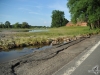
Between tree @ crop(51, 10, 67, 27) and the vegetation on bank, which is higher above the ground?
tree @ crop(51, 10, 67, 27)

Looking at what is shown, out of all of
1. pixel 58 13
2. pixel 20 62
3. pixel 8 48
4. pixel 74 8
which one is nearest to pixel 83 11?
pixel 74 8

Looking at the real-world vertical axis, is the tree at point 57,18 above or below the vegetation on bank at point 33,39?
above

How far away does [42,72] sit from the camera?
6289 millimetres

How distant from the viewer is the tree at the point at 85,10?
42156 millimetres

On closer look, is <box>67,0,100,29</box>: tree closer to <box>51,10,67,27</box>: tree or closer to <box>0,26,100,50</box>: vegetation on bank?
<box>0,26,100,50</box>: vegetation on bank

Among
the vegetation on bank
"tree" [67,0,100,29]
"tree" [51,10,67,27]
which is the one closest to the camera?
the vegetation on bank

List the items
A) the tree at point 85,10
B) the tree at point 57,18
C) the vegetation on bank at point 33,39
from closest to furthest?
the vegetation on bank at point 33,39, the tree at point 85,10, the tree at point 57,18

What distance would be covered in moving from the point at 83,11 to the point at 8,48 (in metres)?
32.7

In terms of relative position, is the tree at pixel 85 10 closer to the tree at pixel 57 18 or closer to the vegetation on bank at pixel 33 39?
the vegetation on bank at pixel 33 39

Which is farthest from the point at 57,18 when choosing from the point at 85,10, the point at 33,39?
the point at 33,39

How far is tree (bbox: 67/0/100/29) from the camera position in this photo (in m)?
→ 42.2

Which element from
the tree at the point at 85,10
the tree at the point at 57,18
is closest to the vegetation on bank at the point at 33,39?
the tree at the point at 85,10

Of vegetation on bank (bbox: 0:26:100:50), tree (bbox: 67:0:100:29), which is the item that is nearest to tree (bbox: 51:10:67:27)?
tree (bbox: 67:0:100:29)

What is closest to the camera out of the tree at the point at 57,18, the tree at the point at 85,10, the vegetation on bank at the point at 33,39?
the vegetation on bank at the point at 33,39
